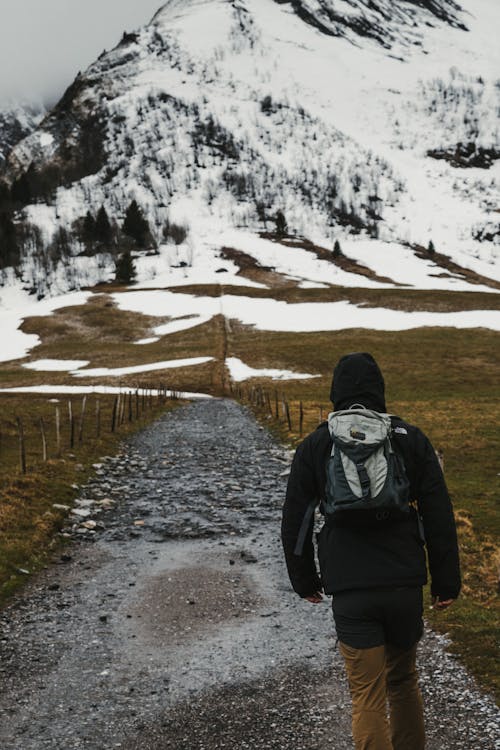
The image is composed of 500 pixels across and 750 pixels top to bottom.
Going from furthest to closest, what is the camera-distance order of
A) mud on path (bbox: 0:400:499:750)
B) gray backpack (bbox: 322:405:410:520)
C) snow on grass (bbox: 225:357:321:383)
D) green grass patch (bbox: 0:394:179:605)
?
snow on grass (bbox: 225:357:321:383) → green grass patch (bbox: 0:394:179:605) → mud on path (bbox: 0:400:499:750) → gray backpack (bbox: 322:405:410:520)

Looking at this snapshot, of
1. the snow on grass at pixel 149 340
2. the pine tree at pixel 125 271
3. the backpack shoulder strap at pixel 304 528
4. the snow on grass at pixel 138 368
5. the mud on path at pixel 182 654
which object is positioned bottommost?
the snow on grass at pixel 138 368

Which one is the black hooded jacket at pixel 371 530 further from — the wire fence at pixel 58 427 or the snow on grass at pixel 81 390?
the snow on grass at pixel 81 390

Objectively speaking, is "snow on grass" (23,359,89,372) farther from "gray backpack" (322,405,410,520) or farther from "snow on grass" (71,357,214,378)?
"gray backpack" (322,405,410,520)

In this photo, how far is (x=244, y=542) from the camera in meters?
15.3

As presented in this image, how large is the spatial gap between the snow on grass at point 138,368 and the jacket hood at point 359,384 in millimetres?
65395

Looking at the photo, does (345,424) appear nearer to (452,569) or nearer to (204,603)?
(452,569)

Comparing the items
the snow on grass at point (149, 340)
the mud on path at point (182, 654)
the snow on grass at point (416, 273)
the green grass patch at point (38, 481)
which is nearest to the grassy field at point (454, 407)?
the mud on path at point (182, 654)

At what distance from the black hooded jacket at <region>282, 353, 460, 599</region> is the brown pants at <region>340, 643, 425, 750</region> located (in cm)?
61

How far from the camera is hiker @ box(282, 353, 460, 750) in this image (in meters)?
5.46

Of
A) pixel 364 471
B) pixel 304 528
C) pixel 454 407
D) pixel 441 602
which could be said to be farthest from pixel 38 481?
pixel 454 407

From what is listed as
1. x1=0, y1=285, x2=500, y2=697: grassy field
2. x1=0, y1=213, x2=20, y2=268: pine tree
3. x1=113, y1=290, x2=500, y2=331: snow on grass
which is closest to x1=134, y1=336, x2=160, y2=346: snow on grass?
x1=0, y1=285, x2=500, y2=697: grassy field

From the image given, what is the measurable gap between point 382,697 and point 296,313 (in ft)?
325

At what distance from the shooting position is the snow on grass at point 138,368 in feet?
233

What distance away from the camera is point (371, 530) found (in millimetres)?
5602
